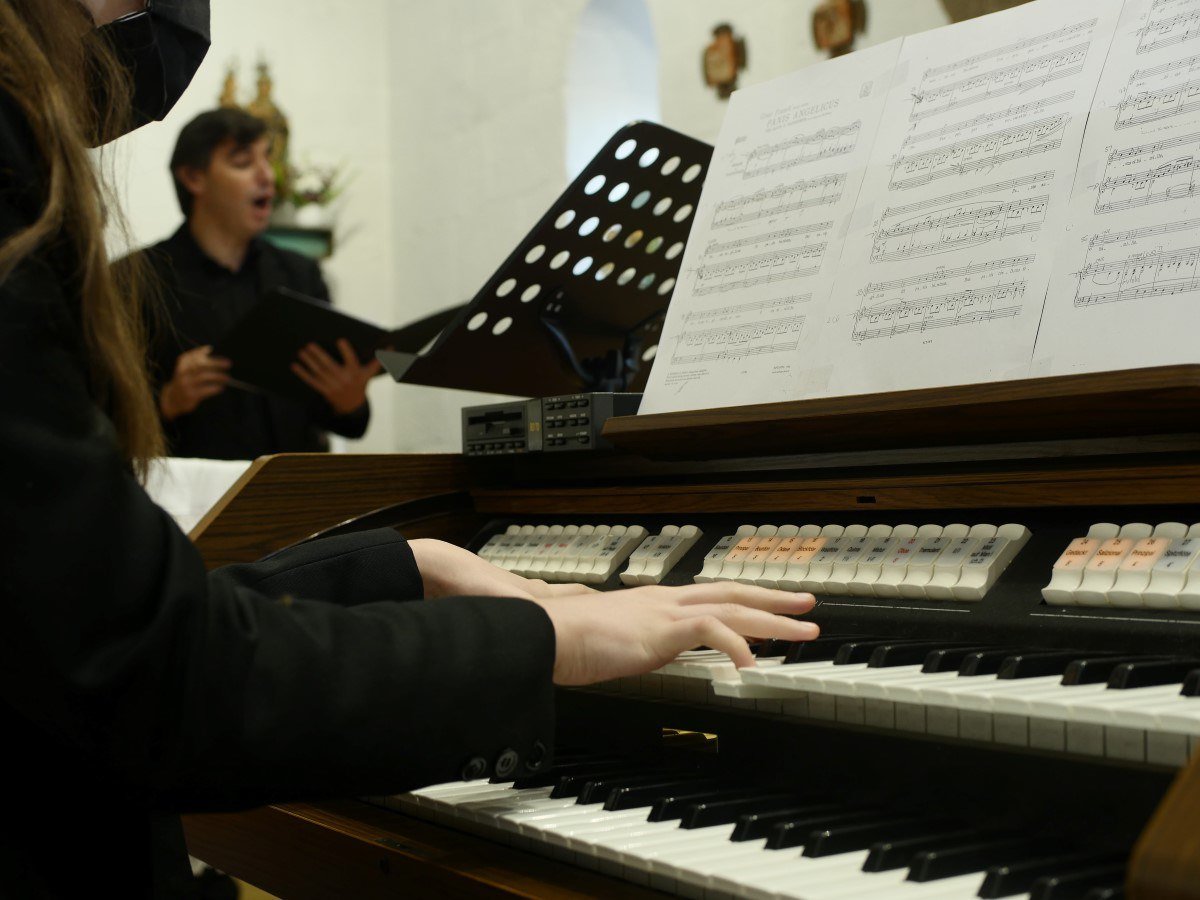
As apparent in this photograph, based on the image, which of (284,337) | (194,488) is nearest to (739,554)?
(194,488)

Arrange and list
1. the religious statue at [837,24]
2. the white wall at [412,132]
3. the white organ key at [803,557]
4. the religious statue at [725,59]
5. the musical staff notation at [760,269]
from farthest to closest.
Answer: the white wall at [412,132] → the religious statue at [725,59] → the religious statue at [837,24] → the musical staff notation at [760,269] → the white organ key at [803,557]

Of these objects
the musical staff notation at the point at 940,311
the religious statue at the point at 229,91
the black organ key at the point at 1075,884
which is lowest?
the black organ key at the point at 1075,884

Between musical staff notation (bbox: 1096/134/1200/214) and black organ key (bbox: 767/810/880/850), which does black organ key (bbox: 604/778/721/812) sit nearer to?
black organ key (bbox: 767/810/880/850)

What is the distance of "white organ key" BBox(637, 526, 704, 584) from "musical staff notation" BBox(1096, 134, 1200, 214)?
0.61 metres

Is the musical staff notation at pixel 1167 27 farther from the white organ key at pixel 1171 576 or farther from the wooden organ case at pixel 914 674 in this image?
the white organ key at pixel 1171 576

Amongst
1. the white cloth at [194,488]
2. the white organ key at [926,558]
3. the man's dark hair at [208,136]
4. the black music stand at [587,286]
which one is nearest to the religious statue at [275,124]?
the man's dark hair at [208,136]

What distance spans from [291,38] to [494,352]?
4299mm

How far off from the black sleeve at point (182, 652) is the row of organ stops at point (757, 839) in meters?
0.12

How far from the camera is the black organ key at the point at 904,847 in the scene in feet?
2.90

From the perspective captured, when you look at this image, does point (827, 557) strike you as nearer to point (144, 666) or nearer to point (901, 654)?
point (901, 654)

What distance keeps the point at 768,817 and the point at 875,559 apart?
382mm

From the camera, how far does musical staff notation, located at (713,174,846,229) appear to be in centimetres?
160

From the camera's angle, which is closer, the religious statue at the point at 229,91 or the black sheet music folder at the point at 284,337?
the black sheet music folder at the point at 284,337

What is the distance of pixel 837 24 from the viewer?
11.5ft
